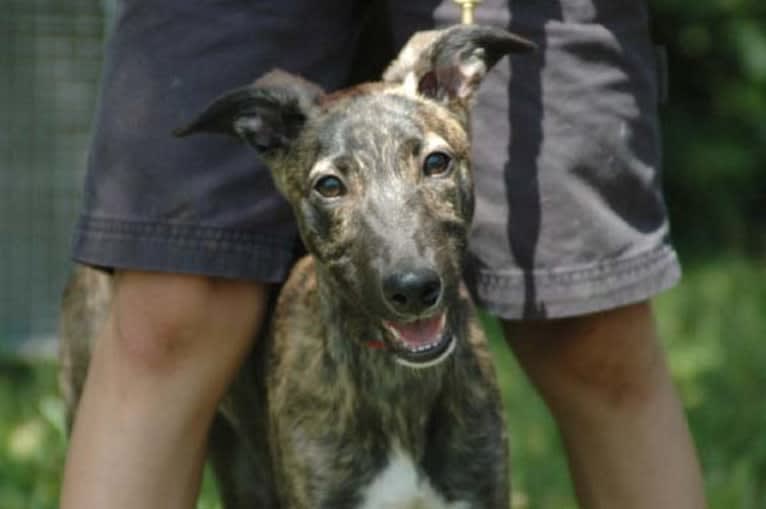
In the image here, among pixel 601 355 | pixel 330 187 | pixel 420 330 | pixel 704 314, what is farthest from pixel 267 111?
pixel 704 314

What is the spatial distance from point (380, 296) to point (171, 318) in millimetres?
503

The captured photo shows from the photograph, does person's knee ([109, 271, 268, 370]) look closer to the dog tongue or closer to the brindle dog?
the brindle dog

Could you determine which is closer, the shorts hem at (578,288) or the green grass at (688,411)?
the shorts hem at (578,288)

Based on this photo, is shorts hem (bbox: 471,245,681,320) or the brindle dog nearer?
the brindle dog

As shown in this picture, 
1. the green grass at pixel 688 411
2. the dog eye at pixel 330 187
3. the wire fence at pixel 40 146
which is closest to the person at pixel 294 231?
the dog eye at pixel 330 187

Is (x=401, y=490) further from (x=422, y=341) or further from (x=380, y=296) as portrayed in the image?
(x=380, y=296)

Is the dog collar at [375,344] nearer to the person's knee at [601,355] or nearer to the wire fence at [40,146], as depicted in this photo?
the person's knee at [601,355]

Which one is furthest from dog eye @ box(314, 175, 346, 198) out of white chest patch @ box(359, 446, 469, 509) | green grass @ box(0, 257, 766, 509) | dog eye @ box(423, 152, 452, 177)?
green grass @ box(0, 257, 766, 509)

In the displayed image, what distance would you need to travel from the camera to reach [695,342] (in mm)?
7223

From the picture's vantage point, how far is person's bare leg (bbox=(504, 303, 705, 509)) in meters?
3.89

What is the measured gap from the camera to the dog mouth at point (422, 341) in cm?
351

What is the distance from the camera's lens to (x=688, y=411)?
20.2 ft

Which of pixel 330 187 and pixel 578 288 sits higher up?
pixel 330 187

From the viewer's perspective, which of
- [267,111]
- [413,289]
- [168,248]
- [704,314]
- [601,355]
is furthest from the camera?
[704,314]
